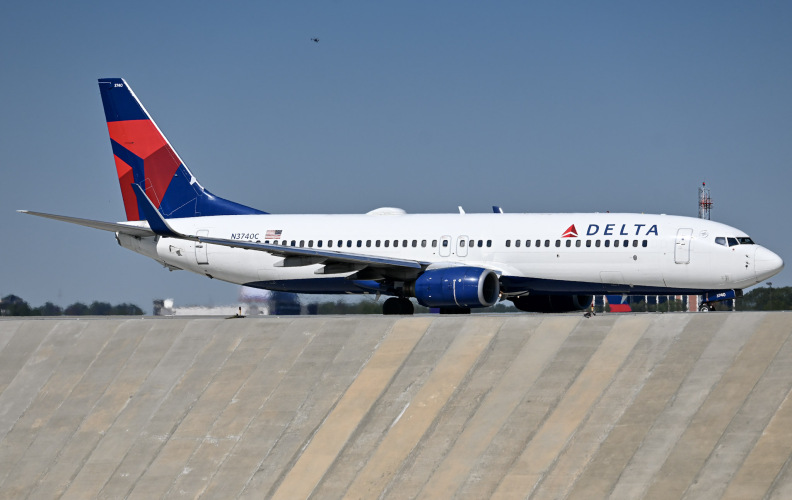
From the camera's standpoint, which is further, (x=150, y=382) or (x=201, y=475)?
(x=150, y=382)

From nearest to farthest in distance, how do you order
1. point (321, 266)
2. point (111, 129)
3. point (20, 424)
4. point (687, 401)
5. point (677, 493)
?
point (677, 493) → point (687, 401) → point (20, 424) → point (321, 266) → point (111, 129)

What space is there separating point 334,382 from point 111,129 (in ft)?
70.8

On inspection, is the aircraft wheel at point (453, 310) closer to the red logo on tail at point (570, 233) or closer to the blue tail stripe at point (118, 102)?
the red logo on tail at point (570, 233)

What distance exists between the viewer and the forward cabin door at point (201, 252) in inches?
1582

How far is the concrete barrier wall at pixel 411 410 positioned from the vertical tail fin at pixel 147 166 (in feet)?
38.9

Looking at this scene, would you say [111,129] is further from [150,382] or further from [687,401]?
[687,401]

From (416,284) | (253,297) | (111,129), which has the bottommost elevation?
(253,297)

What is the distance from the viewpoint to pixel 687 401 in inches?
858

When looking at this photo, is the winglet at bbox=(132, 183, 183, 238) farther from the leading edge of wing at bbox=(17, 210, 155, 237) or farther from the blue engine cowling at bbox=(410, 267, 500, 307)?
the blue engine cowling at bbox=(410, 267, 500, 307)

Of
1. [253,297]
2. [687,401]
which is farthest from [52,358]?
[687,401]

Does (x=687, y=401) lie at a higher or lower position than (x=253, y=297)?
higher

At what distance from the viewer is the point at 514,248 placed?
3491cm

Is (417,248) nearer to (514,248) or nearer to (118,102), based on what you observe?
(514,248)

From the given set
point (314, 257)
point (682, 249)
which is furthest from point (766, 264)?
point (314, 257)
